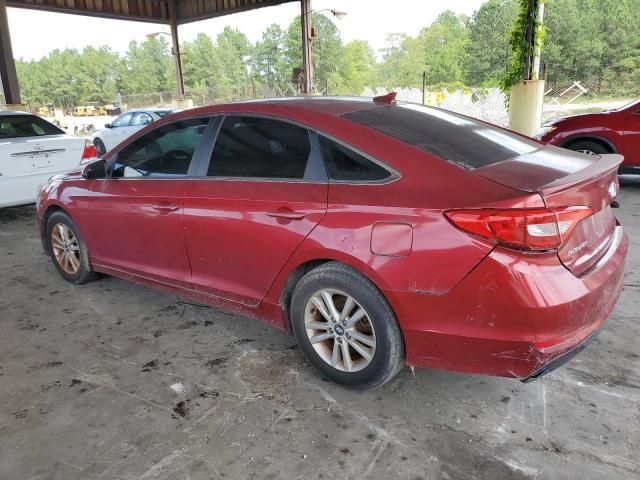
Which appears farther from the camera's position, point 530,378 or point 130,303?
point 130,303

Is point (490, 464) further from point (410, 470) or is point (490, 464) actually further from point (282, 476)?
point (282, 476)

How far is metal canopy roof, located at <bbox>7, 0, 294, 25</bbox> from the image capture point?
55.3 feet

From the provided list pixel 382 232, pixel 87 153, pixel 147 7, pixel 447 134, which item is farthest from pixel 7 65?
pixel 382 232

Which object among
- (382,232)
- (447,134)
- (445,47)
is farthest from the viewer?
(445,47)

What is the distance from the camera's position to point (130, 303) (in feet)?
13.8

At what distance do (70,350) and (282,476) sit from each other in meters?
1.92

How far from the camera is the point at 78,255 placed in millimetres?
4516

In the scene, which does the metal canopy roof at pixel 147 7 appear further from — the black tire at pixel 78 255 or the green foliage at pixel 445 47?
the green foliage at pixel 445 47

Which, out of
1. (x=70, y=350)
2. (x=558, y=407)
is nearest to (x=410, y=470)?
(x=558, y=407)

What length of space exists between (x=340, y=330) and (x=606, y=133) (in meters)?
6.68

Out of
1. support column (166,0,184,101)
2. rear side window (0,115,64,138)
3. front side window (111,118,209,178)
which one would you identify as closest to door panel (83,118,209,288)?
front side window (111,118,209,178)

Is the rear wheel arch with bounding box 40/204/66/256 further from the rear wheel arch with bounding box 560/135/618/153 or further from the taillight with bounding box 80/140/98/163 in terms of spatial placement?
the rear wheel arch with bounding box 560/135/618/153

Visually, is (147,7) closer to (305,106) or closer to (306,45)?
(306,45)

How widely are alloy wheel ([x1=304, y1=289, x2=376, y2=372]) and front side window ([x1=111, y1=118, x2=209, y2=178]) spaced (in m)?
1.35
